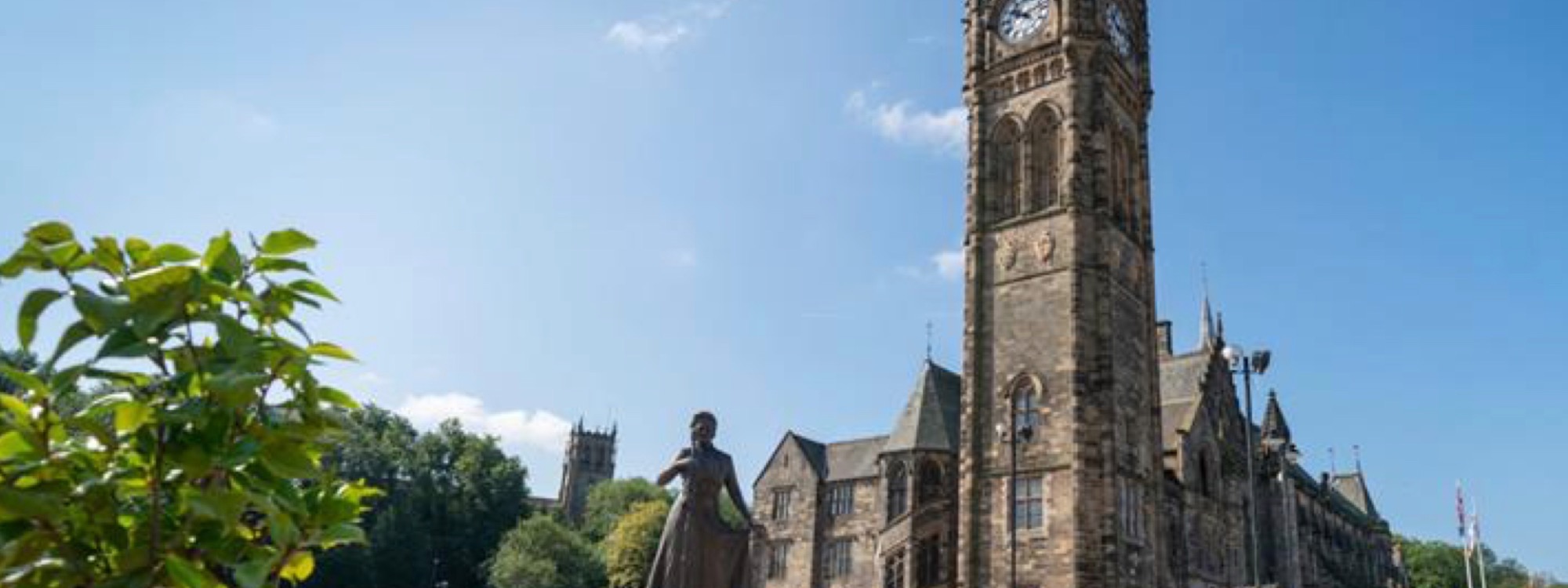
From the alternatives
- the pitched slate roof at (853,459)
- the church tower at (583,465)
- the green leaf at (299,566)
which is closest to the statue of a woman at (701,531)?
the green leaf at (299,566)

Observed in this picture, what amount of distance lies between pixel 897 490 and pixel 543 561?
2300 centimetres

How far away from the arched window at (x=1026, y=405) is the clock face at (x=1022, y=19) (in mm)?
13284

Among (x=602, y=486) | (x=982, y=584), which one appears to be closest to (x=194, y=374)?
(x=982, y=584)

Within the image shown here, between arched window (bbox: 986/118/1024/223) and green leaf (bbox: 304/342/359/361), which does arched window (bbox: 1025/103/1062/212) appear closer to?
arched window (bbox: 986/118/1024/223)

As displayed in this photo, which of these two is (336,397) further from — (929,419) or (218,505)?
(929,419)

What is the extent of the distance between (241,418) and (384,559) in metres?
62.1

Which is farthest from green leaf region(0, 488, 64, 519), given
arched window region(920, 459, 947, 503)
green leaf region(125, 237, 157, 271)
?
arched window region(920, 459, 947, 503)

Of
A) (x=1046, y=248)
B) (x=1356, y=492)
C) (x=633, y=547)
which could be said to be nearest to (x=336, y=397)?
(x=1046, y=248)

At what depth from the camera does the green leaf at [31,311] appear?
7.67 feet

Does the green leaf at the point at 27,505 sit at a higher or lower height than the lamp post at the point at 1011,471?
lower

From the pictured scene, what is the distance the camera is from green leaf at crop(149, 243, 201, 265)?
2.50m

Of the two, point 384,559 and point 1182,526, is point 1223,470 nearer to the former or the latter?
point 1182,526

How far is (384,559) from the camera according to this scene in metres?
59.5

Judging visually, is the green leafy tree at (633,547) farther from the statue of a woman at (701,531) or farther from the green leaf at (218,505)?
the green leaf at (218,505)
